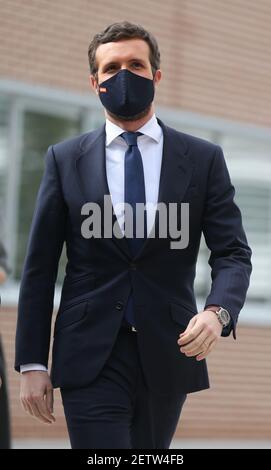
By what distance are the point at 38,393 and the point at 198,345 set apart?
605 mm

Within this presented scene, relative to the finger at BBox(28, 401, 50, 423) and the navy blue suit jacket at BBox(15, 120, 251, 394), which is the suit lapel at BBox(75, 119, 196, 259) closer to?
the navy blue suit jacket at BBox(15, 120, 251, 394)

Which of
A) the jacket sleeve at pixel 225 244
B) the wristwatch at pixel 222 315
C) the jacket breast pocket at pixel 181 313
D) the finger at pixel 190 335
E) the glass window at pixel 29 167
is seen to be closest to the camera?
the finger at pixel 190 335

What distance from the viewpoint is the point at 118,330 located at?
3.35 m

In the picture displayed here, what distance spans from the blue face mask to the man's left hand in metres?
0.76

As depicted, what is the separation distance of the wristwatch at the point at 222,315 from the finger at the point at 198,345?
141 mm

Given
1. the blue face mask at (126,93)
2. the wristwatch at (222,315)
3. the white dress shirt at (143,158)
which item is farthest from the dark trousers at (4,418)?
the wristwatch at (222,315)

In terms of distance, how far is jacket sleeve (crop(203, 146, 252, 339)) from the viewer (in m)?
3.32

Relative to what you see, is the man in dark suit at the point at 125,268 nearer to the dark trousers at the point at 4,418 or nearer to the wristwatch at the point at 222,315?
the wristwatch at the point at 222,315

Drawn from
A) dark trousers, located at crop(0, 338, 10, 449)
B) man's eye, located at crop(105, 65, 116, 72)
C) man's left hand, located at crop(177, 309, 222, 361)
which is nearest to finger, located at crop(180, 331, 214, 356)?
man's left hand, located at crop(177, 309, 222, 361)

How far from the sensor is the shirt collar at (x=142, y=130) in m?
3.53

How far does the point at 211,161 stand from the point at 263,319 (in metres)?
6.56

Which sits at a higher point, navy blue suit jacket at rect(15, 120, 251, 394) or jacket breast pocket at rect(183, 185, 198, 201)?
jacket breast pocket at rect(183, 185, 198, 201)
